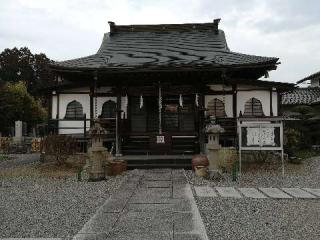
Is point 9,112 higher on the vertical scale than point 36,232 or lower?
higher

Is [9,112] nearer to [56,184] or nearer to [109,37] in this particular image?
[109,37]

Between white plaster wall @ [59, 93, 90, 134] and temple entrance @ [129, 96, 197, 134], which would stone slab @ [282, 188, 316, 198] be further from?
white plaster wall @ [59, 93, 90, 134]

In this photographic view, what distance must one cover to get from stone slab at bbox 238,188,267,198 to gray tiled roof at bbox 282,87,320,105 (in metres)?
18.9

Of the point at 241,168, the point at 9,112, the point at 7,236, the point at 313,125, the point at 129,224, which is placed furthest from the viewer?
the point at 9,112

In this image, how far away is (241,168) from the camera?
14.6 metres

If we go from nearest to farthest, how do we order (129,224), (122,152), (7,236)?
(7,236), (129,224), (122,152)

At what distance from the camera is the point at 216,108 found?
18453 mm

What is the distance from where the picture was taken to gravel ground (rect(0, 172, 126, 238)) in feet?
21.1

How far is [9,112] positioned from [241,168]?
25.6 metres

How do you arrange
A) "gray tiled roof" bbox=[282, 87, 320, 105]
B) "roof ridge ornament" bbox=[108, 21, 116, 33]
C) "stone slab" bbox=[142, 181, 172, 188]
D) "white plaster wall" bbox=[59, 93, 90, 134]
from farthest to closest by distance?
"gray tiled roof" bbox=[282, 87, 320, 105] → "roof ridge ornament" bbox=[108, 21, 116, 33] → "white plaster wall" bbox=[59, 93, 90, 134] → "stone slab" bbox=[142, 181, 172, 188]

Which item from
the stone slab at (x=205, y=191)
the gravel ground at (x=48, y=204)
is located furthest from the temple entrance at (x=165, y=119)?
the stone slab at (x=205, y=191)

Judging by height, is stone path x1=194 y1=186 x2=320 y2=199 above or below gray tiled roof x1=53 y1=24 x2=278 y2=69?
below

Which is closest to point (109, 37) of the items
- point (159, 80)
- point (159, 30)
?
point (159, 30)

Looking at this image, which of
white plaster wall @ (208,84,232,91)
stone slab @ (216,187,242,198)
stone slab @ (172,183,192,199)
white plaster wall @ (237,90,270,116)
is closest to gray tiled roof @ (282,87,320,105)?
white plaster wall @ (237,90,270,116)
